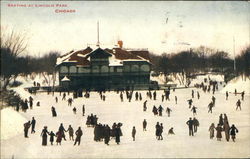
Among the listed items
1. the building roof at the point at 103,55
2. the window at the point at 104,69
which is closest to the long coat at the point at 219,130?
the building roof at the point at 103,55

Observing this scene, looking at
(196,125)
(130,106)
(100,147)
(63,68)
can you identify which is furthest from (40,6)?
(63,68)

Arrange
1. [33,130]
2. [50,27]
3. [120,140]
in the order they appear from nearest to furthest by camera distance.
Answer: [120,140] < [33,130] < [50,27]

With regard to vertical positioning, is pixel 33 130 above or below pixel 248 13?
below

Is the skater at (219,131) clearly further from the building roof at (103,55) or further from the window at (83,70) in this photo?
the window at (83,70)

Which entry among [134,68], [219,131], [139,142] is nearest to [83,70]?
[134,68]

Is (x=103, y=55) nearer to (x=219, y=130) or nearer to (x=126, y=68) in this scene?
(x=126, y=68)

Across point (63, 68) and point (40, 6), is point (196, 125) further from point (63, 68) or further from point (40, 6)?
point (63, 68)
